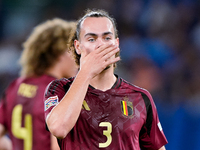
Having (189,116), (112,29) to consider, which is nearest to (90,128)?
(112,29)

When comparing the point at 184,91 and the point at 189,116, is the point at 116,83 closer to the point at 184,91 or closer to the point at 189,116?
the point at 189,116

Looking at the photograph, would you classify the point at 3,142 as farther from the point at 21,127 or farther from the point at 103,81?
the point at 103,81

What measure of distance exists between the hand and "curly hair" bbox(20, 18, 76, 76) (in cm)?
141

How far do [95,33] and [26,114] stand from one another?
126 cm

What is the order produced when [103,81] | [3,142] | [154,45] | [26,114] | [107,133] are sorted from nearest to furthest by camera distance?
[107,133] → [103,81] → [26,114] → [3,142] → [154,45]

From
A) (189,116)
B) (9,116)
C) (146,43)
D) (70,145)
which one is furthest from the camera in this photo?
(146,43)

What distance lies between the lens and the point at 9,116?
3.09 m

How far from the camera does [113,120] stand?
209cm

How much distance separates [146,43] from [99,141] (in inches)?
188

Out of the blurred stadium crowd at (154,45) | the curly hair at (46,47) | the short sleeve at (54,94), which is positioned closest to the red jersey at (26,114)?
the curly hair at (46,47)

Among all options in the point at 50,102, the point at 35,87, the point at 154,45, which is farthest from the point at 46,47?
the point at 154,45

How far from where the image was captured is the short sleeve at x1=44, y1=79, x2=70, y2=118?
80.0 inches

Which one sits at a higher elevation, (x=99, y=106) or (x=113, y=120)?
(x=99, y=106)

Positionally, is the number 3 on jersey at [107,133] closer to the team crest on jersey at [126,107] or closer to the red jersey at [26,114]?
the team crest on jersey at [126,107]
